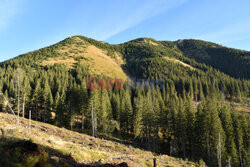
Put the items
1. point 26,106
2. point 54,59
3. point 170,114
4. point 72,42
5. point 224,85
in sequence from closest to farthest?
point 170,114
point 26,106
point 224,85
point 54,59
point 72,42

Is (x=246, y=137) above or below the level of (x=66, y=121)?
below

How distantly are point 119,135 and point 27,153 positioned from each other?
46.8 metres

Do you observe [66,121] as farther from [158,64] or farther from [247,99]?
[158,64]

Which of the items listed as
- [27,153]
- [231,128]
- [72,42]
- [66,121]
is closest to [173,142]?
[231,128]

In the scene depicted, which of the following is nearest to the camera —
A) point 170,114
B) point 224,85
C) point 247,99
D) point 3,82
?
point 170,114

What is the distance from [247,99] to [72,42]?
200159 mm

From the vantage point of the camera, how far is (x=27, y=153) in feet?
25.2

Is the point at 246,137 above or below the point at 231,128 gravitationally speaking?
below

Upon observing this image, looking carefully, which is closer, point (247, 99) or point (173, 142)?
point (173, 142)

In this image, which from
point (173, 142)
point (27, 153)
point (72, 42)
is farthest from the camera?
point (72, 42)

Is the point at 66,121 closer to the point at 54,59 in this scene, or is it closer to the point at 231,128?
the point at 231,128

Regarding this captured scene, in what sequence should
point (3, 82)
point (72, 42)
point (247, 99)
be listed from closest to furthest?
point (3, 82) → point (247, 99) → point (72, 42)

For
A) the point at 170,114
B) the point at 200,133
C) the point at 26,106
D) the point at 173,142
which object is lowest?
the point at 173,142

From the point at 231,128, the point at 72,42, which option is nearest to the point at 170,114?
the point at 231,128
